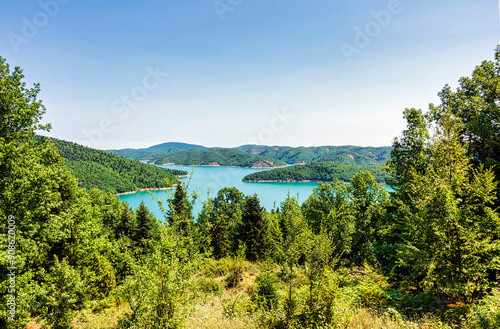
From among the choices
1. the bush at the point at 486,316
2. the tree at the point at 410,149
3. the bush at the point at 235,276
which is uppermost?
the tree at the point at 410,149

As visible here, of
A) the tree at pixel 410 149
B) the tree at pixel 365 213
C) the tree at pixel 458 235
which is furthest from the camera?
the tree at pixel 365 213

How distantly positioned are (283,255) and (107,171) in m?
141

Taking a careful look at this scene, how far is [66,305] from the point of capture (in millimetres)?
9812

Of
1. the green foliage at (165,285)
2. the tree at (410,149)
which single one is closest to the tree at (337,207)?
the tree at (410,149)

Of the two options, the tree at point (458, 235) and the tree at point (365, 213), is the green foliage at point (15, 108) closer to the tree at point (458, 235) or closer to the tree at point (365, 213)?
the tree at point (458, 235)

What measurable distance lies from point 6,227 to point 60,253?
402 centimetres

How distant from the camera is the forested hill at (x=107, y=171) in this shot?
351ft

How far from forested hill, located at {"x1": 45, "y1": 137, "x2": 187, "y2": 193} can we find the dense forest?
9395cm

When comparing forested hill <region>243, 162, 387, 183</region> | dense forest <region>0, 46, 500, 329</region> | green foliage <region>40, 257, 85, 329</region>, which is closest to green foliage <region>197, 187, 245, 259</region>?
dense forest <region>0, 46, 500, 329</region>

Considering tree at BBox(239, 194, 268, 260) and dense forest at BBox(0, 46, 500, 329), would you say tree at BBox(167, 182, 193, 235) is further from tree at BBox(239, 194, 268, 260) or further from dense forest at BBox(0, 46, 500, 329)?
tree at BBox(239, 194, 268, 260)

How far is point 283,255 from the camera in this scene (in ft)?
18.7

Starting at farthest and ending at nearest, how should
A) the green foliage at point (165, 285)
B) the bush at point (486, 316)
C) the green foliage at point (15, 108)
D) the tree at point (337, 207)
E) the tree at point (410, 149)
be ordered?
1. the tree at point (337, 207)
2. the tree at point (410, 149)
3. the green foliage at point (15, 108)
4. the bush at point (486, 316)
5. the green foliage at point (165, 285)

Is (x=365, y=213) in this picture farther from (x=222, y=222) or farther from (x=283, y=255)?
(x=283, y=255)

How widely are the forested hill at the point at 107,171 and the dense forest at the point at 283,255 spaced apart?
308 ft
